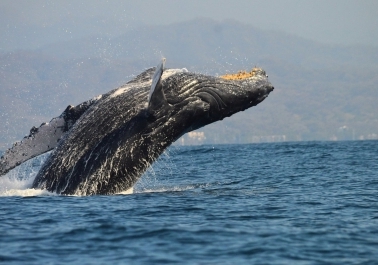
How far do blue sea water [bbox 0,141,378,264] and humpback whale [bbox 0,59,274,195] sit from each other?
41 centimetres

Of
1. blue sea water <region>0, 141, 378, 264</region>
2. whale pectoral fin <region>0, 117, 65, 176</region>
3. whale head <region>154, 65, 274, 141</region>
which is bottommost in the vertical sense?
blue sea water <region>0, 141, 378, 264</region>

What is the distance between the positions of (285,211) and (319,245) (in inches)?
112

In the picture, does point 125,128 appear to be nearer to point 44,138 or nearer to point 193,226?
point 44,138

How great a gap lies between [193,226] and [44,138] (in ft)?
14.1

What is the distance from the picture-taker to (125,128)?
561 inches

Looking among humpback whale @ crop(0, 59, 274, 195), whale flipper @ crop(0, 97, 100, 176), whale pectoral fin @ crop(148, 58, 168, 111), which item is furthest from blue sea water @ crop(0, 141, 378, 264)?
whale pectoral fin @ crop(148, 58, 168, 111)

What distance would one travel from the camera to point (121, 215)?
12938 millimetres

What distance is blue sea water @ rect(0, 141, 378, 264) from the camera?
410 inches

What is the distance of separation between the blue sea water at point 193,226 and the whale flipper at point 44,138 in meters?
0.80

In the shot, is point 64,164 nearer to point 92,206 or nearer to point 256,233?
point 92,206

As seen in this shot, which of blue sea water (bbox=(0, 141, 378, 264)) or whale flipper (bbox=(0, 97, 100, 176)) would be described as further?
whale flipper (bbox=(0, 97, 100, 176))

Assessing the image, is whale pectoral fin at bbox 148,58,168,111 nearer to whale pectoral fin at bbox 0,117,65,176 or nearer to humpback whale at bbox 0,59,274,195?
humpback whale at bbox 0,59,274,195

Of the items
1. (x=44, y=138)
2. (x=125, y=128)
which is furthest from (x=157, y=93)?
(x=44, y=138)

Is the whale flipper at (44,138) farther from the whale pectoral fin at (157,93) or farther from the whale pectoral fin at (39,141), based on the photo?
the whale pectoral fin at (157,93)
